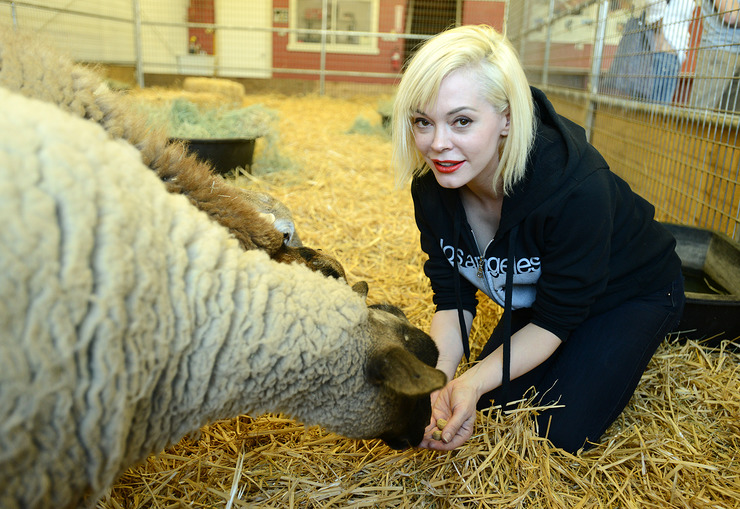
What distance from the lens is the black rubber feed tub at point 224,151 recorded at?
4.84 metres

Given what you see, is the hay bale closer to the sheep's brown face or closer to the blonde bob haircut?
the blonde bob haircut

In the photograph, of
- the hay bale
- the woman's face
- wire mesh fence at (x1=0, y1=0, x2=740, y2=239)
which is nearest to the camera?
the woman's face

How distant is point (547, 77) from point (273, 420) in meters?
9.14

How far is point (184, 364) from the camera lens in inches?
57.4

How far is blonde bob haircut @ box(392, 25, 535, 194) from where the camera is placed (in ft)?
6.69

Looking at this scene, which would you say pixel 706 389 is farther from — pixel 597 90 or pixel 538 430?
pixel 597 90

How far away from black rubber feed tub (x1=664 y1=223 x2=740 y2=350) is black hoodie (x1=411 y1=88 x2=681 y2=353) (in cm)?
41

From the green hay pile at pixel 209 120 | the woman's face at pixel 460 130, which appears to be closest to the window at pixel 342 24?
the green hay pile at pixel 209 120

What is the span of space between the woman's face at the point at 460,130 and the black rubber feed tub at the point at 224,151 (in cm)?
295

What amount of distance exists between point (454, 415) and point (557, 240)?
77cm

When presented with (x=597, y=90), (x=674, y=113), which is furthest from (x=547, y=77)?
(x=674, y=113)

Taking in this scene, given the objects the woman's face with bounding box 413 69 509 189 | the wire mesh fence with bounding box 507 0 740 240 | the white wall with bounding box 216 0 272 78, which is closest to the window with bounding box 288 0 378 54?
the white wall with bounding box 216 0 272 78

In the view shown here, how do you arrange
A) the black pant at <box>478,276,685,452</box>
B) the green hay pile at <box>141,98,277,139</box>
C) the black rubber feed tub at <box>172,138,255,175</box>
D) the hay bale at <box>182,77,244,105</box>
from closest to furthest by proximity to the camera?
the black pant at <box>478,276,685,452</box> < the black rubber feed tub at <box>172,138,255,175</box> < the green hay pile at <box>141,98,277,139</box> < the hay bale at <box>182,77,244,105</box>

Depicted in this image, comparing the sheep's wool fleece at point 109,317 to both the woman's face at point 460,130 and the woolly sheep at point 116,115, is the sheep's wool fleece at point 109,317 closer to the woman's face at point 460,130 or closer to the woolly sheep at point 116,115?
the woolly sheep at point 116,115
